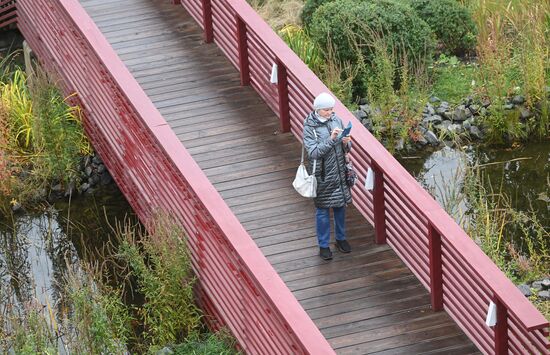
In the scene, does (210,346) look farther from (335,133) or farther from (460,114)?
(460,114)

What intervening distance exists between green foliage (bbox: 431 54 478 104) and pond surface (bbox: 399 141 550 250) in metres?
1.01

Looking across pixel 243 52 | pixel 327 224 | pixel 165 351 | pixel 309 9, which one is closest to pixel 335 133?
pixel 327 224

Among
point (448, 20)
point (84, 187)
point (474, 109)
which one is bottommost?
point (84, 187)

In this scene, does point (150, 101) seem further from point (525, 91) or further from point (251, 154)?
point (525, 91)

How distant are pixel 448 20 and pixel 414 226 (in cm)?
660

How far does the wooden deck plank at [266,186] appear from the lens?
1148 centimetres

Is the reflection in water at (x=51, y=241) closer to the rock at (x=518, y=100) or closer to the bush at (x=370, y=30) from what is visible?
the bush at (x=370, y=30)

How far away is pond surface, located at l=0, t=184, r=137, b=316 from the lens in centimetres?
1452

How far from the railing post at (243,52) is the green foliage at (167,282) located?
2769mm

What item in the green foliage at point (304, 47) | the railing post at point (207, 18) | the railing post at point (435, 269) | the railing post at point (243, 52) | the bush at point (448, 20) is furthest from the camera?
the bush at point (448, 20)

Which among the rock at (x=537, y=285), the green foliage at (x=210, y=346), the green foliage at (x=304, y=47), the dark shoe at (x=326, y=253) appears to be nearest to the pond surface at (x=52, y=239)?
the green foliage at (x=210, y=346)

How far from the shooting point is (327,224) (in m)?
12.1

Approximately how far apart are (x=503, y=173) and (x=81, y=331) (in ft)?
19.0

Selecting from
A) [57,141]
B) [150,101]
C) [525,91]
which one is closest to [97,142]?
[57,141]
